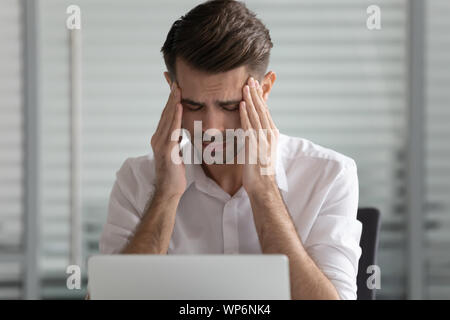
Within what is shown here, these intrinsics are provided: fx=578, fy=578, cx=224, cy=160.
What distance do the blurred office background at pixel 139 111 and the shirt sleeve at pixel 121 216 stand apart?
51.4 inches

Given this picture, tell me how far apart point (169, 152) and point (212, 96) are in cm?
21

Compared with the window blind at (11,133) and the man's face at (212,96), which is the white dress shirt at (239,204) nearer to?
the man's face at (212,96)

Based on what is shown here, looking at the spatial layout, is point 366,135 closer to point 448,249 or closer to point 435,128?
point 435,128

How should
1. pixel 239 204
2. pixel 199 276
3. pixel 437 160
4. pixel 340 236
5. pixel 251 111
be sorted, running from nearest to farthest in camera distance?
pixel 199 276, pixel 340 236, pixel 251 111, pixel 239 204, pixel 437 160

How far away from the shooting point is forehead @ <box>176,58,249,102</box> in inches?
57.1

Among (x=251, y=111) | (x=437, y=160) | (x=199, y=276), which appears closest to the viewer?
(x=199, y=276)

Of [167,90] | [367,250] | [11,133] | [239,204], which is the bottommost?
[367,250]

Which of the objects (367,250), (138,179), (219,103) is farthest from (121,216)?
(367,250)

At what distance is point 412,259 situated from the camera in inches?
113

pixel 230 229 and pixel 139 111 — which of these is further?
pixel 139 111

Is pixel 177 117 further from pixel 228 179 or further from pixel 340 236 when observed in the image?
pixel 340 236

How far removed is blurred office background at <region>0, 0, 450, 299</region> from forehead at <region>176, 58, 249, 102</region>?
1.44m

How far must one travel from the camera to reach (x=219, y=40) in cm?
148

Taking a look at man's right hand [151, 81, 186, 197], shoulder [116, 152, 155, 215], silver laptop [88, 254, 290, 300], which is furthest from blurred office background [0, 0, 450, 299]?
silver laptop [88, 254, 290, 300]
